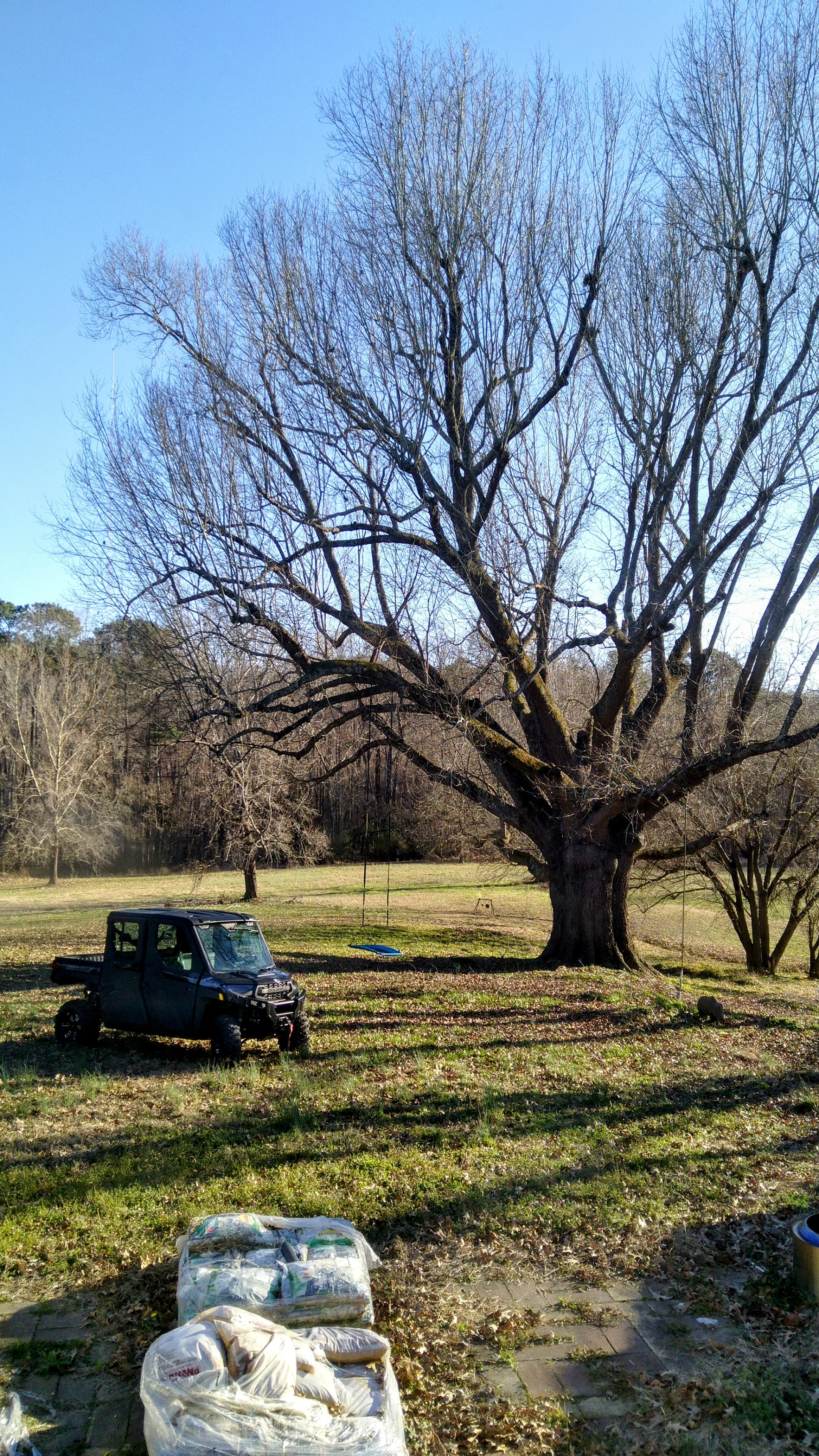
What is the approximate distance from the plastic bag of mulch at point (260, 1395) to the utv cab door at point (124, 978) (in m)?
6.35

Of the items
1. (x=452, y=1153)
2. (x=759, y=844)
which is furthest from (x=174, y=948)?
(x=759, y=844)

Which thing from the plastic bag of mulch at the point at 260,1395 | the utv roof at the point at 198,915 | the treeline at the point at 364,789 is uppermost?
the treeline at the point at 364,789

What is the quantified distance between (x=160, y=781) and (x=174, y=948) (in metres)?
25.1

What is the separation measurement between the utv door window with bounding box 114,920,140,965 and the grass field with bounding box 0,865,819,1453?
3.24ft

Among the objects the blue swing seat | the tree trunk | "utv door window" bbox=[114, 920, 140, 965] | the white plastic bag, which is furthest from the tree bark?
the white plastic bag

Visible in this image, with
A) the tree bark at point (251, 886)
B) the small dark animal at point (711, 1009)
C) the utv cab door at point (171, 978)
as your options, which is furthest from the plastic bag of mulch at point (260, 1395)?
the tree bark at point (251, 886)

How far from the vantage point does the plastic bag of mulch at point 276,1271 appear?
391cm

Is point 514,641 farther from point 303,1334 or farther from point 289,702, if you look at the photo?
point 303,1334

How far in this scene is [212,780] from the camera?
19.4 m

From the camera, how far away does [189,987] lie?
364 inches

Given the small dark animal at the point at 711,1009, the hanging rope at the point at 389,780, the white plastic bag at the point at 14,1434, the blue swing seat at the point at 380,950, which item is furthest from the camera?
the blue swing seat at the point at 380,950

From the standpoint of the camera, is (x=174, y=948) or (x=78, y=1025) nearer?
(x=174, y=948)

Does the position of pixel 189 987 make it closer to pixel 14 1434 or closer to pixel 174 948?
pixel 174 948

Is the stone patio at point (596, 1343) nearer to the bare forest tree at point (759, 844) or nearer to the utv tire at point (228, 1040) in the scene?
the utv tire at point (228, 1040)
